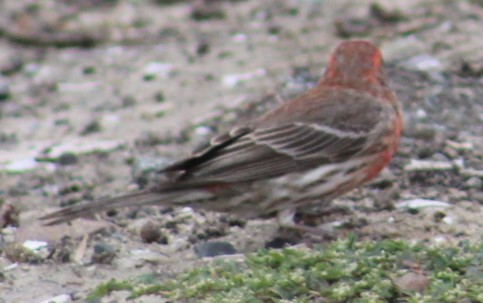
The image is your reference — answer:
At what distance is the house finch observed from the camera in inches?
285

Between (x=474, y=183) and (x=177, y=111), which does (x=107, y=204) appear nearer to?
(x=474, y=183)

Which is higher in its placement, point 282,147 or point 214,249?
point 282,147

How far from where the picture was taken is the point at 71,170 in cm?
940

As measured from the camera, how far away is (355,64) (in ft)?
26.0

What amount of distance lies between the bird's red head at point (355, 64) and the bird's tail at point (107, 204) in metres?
1.39

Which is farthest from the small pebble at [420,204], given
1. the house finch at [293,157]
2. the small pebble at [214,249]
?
the small pebble at [214,249]

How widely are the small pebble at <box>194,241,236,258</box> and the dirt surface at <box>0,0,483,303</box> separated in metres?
0.06

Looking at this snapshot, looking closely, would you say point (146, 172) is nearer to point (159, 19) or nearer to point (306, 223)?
point (306, 223)

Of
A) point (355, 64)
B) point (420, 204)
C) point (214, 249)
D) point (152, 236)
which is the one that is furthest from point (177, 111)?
point (214, 249)

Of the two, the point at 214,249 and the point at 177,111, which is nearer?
the point at 214,249

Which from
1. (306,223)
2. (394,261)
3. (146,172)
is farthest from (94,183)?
(394,261)

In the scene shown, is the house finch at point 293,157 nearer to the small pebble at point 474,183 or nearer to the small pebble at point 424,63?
the small pebble at point 474,183

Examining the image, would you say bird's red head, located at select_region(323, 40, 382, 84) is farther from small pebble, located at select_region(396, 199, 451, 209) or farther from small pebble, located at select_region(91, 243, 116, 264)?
small pebble, located at select_region(91, 243, 116, 264)

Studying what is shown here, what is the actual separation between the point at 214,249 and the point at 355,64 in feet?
5.35
